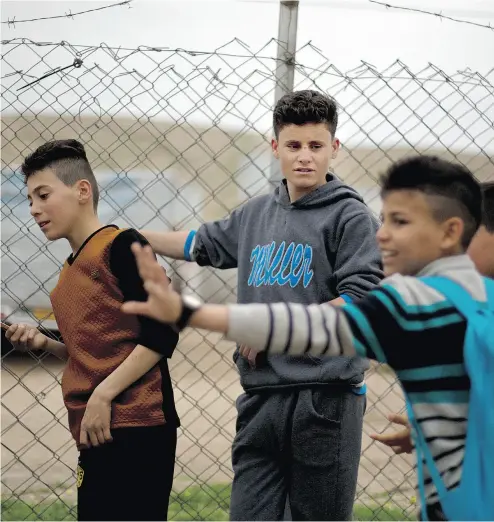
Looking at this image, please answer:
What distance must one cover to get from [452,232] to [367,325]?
13.9 inches

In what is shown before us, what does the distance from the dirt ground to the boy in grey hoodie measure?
1.06 m

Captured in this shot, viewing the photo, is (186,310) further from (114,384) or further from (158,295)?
(114,384)

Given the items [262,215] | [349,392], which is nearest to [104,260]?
[262,215]

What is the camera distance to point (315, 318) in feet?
6.11

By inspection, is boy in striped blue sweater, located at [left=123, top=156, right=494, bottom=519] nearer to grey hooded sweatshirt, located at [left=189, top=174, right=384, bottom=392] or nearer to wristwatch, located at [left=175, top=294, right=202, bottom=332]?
wristwatch, located at [left=175, top=294, right=202, bottom=332]

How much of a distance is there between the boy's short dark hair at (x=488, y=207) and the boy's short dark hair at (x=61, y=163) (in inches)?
50.8

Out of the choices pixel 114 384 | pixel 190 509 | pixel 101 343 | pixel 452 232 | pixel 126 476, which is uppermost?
pixel 452 232

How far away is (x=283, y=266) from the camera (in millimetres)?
2775

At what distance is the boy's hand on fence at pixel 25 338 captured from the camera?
2.83 metres

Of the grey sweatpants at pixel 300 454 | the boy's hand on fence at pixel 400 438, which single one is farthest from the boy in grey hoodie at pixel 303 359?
the boy's hand on fence at pixel 400 438

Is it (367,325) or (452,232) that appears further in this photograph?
(452,232)

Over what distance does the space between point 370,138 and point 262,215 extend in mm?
1044

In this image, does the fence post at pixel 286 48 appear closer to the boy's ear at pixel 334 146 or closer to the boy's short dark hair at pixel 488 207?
the boy's ear at pixel 334 146

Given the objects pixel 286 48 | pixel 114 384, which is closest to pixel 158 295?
pixel 114 384
